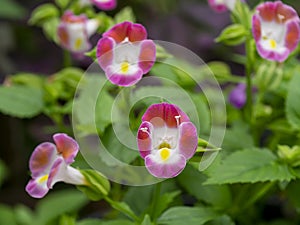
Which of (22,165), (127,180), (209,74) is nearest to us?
(127,180)

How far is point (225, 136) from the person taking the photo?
79 cm

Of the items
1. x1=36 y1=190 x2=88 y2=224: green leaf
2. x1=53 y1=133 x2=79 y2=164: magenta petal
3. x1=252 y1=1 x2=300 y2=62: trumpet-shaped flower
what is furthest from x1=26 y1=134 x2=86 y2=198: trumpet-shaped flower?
x1=36 y1=190 x2=88 y2=224: green leaf

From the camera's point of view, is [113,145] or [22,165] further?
[22,165]

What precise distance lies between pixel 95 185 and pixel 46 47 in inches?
33.9

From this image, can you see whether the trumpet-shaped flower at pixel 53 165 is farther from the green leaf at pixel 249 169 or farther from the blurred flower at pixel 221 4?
the blurred flower at pixel 221 4

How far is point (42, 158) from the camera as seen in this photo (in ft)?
2.14

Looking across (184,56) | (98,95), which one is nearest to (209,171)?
(98,95)

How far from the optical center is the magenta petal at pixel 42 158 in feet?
2.11

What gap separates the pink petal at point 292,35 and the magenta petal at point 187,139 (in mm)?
203

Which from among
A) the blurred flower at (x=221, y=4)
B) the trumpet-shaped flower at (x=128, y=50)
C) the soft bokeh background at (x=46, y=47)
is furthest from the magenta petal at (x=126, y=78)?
the soft bokeh background at (x=46, y=47)

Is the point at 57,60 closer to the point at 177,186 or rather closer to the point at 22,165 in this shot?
the point at 22,165

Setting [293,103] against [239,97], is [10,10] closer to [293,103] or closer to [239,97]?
[239,97]

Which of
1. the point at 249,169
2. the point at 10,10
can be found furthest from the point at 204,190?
the point at 10,10

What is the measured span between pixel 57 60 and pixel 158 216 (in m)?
0.82
